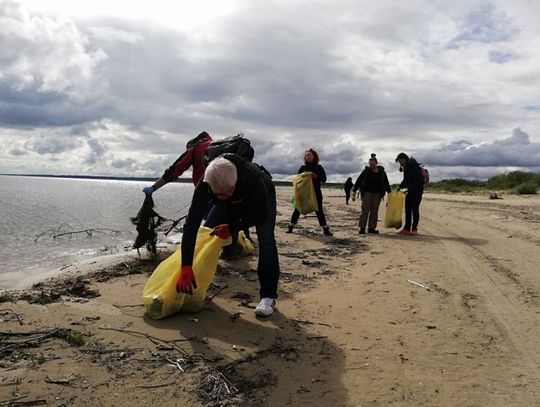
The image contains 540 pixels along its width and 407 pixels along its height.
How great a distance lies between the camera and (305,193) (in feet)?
31.9

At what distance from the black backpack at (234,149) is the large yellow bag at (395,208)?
23.2 ft

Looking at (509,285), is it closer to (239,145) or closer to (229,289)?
(229,289)

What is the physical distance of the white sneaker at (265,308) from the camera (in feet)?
13.8

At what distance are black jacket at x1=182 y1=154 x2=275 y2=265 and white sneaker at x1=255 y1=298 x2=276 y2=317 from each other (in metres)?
0.72

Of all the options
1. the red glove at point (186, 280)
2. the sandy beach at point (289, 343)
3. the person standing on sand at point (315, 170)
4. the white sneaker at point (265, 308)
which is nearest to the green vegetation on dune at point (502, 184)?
the person standing on sand at point (315, 170)

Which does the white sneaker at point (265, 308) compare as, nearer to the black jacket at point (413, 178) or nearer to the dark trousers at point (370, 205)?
the dark trousers at point (370, 205)

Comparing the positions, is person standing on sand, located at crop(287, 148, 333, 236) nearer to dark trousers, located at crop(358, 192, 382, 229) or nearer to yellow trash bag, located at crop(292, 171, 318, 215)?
yellow trash bag, located at crop(292, 171, 318, 215)

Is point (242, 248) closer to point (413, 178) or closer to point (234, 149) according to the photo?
point (234, 149)

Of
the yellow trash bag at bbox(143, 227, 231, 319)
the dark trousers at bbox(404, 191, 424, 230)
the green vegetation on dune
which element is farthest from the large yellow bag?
the green vegetation on dune

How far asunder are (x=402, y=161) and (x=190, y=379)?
343 inches

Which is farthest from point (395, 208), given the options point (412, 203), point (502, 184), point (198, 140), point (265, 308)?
point (502, 184)

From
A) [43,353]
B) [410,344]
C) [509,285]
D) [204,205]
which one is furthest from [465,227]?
[43,353]

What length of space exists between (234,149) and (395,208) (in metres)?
7.35

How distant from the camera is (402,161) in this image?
1066 centimetres
